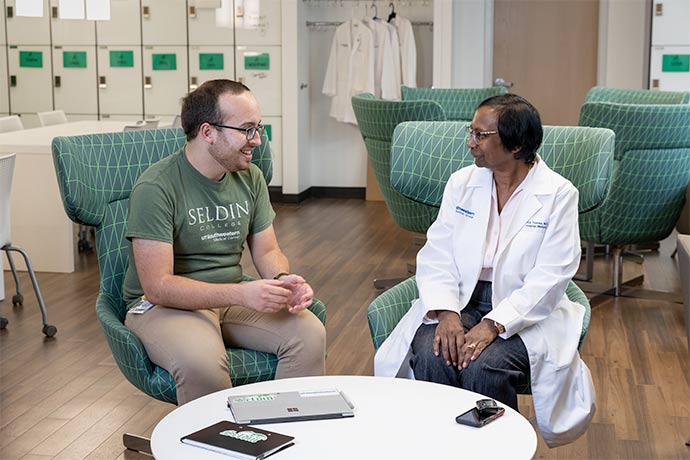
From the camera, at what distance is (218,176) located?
3.02 meters

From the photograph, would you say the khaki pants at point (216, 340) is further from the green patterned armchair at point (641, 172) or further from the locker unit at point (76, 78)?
the locker unit at point (76, 78)

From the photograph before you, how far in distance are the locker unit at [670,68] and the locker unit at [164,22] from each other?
13.0 ft

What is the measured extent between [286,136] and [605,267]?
357 centimetres

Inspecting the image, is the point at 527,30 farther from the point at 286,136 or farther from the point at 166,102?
the point at 166,102

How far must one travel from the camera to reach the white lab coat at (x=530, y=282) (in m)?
2.81

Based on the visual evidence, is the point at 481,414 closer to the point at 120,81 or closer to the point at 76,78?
the point at 120,81

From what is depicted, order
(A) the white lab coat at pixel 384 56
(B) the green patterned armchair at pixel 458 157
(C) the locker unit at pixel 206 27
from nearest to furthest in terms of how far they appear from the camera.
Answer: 1. (B) the green patterned armchair at pixel 458 157
2. (A) the white lab coat at pixel 384 56
3. (C) the locker unit at pixel 206 27

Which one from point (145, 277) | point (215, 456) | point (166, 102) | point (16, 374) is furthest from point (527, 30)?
point (215, 456)

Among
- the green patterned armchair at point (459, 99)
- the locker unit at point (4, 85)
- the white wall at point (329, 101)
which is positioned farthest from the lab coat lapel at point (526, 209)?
the locker unit at point (4, 85)

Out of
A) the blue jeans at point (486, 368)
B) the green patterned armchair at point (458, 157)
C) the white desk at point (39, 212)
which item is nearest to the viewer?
the blue jeans at point (486, 368)

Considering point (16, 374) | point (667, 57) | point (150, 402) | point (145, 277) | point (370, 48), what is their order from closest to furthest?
1. point (145, 277)
2. point (150, 402)
3. point (16, 374)
4. point (667, 57)
5. point (370, 48)

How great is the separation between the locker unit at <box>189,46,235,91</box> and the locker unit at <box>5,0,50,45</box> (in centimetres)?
134

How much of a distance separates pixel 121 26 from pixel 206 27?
76cm

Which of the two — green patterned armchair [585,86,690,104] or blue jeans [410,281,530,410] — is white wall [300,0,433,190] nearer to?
green patterned armchair [585,86,690,104]
